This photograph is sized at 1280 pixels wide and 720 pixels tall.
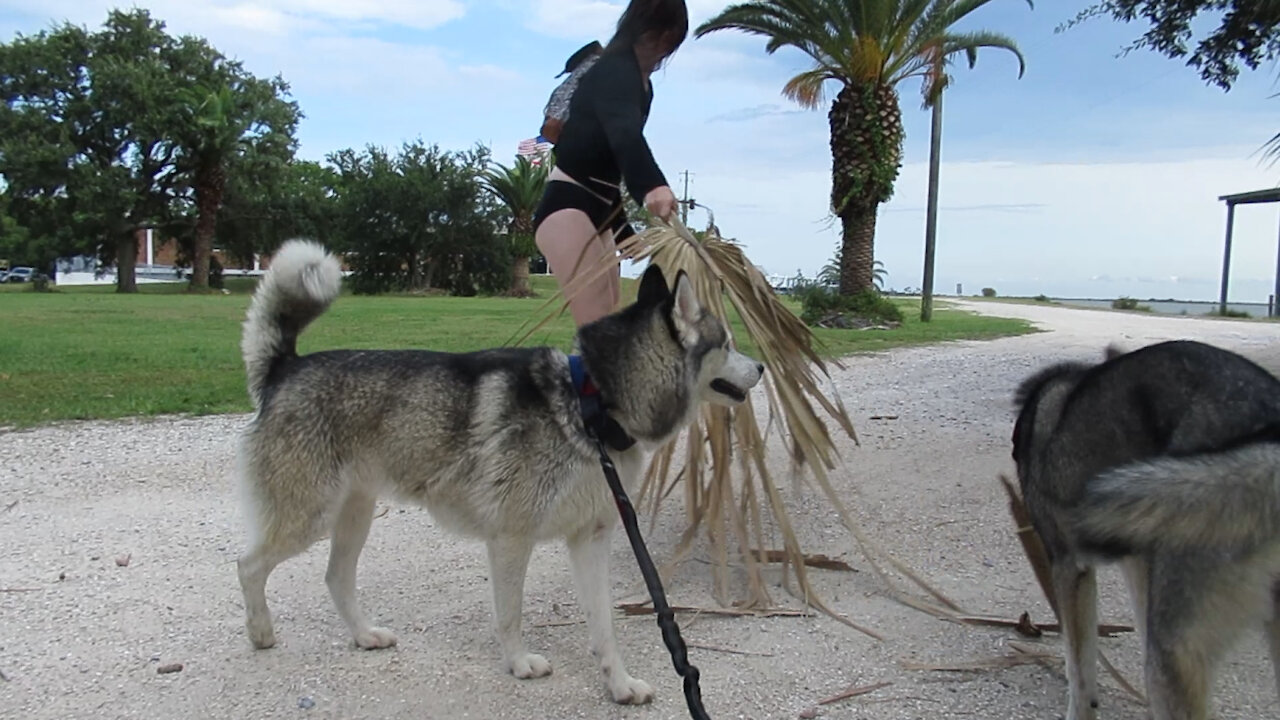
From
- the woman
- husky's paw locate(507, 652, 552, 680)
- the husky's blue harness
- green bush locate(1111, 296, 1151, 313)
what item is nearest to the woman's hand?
the woman

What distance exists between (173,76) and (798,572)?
51304 millimetres

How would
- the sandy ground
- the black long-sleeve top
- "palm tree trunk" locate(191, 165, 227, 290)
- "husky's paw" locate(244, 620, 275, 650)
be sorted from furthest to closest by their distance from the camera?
"palm tree trunk" locate(191, 165, 227, 290) < the black long-sleeve top < "husky's paw" locate(244, 620, 275, 650) < the sandy ground

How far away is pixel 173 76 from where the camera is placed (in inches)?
1841

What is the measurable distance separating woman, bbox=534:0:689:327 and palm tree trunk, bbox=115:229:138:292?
46.4 metres

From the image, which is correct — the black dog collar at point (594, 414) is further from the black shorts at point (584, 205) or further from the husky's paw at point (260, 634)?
the husky's paw at point (260, 634)

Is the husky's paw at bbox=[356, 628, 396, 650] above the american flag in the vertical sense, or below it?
below

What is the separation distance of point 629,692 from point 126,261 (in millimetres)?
49230

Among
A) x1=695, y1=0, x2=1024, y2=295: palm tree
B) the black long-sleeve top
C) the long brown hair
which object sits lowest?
the black long-sleeve top

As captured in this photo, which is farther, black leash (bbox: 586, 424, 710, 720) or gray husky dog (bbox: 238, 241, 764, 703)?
gray husky dog (bbox: 238, 241, 764, 703)

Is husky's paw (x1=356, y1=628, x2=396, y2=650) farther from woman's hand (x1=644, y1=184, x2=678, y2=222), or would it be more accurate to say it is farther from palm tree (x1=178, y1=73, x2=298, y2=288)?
palm tree (x1=178, y1=73, x2=298, y2=288)

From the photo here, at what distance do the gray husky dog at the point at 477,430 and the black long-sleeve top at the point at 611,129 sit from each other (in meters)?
0.63

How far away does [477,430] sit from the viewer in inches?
150

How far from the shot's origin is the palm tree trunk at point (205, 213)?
45438 millimetres

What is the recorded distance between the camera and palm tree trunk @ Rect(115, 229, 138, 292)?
44700 mm
